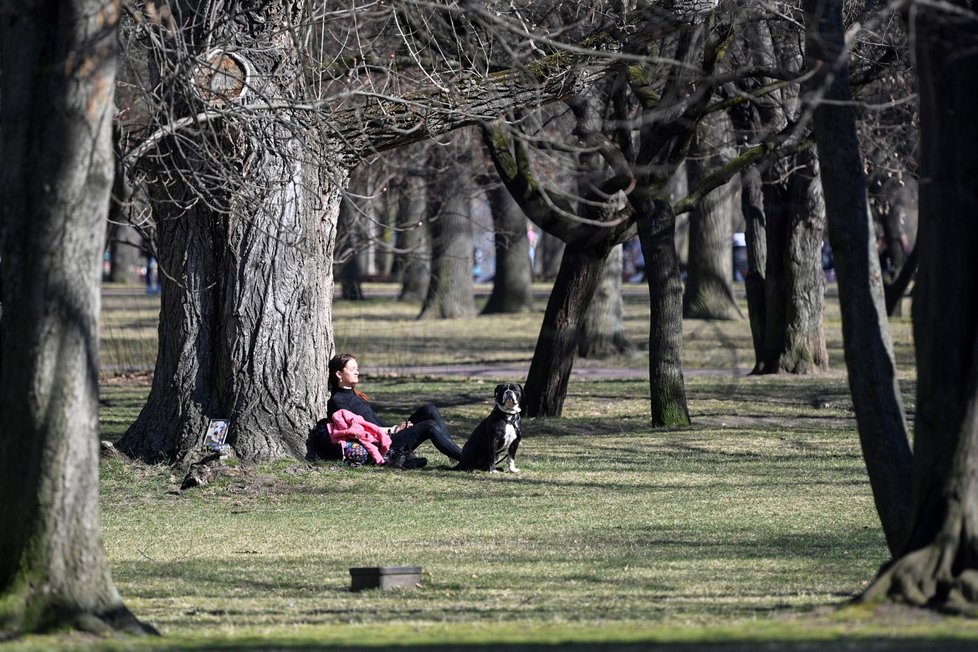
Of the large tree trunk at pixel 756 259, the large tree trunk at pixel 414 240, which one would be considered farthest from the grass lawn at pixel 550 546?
the large tree trunk at pixel 756 259

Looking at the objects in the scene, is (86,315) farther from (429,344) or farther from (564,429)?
(429,344)

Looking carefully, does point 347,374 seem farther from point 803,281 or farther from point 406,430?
point 803,281

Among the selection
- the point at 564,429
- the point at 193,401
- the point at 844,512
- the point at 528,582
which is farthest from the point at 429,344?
the point at 528,582

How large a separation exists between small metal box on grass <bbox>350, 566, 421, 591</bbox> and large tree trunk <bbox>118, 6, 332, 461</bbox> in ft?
17.9

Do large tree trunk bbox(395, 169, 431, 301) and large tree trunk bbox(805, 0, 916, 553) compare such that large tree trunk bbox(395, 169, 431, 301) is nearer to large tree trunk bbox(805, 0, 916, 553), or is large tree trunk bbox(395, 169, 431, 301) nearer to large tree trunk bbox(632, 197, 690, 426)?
large tree trunk bbox(632, 197, 690, 426)

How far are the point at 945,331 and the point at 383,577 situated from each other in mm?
3514

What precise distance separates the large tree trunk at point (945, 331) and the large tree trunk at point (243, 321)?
7717 mm

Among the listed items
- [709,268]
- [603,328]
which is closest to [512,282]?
[709,268]

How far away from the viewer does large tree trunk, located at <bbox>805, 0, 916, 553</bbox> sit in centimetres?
749

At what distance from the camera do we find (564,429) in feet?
56.5

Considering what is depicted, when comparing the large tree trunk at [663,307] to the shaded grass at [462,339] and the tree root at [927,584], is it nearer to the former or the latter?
the shaded grass at [462,339]

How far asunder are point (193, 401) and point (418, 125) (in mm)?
3436

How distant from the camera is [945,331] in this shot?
6.89 metres

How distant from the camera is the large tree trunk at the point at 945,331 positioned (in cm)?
668
